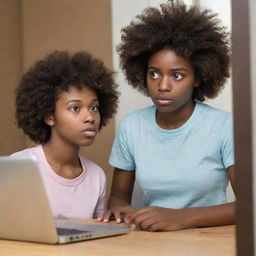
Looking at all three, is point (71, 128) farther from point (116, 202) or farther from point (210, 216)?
point (210, 216)

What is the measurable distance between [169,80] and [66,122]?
386 millimetres

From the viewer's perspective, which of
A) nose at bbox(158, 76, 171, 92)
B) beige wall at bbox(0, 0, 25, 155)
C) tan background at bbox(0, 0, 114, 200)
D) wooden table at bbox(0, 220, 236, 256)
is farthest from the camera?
beige wall at bbox(0, 0, 25, 155)

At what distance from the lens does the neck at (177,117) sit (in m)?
2.04

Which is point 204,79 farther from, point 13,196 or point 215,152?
point 13,196

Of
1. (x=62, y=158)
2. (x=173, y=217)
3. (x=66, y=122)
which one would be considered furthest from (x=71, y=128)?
(x=173, y=217)

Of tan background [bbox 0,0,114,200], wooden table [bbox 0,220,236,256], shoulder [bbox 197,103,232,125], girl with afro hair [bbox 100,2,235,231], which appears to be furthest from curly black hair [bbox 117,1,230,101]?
wooden table [bbox 0,220,236,256]

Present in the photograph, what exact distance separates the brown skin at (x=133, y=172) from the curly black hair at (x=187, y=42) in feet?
0.13

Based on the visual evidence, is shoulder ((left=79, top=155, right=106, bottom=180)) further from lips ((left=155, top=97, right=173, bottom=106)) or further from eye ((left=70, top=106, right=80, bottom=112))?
lips ((left=155, top=97, right=173, bottom=106))

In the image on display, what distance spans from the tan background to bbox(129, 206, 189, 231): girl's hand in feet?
3.96

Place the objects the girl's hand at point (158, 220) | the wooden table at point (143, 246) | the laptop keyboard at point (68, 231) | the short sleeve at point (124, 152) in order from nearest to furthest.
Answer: the wooden table at point (143, 246)
the laptop keyboard at point (68, 231)
the girl's hand at point (158, 220)
the short sleeve at point (124, 152)

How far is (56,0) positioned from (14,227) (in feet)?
6.00

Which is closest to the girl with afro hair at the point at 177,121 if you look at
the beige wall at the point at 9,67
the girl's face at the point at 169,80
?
the girl's face at the point at 169,80

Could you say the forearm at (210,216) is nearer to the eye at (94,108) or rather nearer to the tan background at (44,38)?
the eye at (94,108)

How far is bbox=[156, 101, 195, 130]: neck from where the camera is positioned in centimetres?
204
